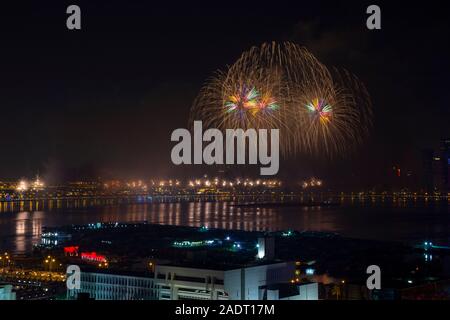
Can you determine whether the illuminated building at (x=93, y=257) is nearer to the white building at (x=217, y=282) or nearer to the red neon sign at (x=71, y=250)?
the red neon sign at (x=71, y=250)

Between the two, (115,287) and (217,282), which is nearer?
(217,282)

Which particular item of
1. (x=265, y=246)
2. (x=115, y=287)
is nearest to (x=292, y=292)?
(x=115, y=287)

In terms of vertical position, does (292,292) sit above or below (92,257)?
above

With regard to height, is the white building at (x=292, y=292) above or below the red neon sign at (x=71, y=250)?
above

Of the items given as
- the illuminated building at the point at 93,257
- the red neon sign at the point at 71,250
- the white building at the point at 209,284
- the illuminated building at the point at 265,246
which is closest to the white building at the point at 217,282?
the white building at the point at 209,284

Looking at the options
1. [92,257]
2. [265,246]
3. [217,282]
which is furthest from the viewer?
[92,257]

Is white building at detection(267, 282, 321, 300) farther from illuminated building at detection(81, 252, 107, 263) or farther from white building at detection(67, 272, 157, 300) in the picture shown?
illuminated building at detection(81, 252, 107, 263)

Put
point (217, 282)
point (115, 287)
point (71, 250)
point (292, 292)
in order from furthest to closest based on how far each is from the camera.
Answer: point (71, 250)
point (115, 287)
point (217, 282)
point (292, 292)

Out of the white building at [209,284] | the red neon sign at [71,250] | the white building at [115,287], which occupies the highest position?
the white building at [209,284]

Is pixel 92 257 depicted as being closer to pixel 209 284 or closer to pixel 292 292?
pixel 209 284

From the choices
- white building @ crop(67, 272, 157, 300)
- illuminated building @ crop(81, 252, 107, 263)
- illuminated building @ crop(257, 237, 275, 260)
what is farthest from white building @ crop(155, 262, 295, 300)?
illuminated building @ crop(81, 252, 107, 263)
